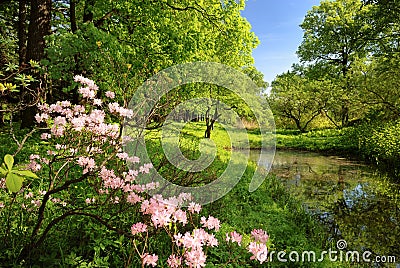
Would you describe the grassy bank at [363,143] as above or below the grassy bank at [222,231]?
above

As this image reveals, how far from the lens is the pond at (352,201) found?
5488 mm

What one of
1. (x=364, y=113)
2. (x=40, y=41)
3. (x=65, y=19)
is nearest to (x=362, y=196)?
(x=40, y=41)

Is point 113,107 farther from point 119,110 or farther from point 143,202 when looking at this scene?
point 143,202

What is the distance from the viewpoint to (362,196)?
8375 mm

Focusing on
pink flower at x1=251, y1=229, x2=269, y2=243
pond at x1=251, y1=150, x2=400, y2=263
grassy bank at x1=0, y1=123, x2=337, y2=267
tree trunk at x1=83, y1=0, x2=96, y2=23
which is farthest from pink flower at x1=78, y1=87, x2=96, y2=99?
tree trunk at x1=83, y1=0, x2=96, y2=23

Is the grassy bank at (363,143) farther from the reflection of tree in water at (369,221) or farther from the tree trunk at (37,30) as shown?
the tree trunk at (37,30)

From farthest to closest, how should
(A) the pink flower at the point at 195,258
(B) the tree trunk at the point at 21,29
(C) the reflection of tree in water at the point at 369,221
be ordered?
1. (B) the tree trunk at the point at 21,29
2. (C) the reflection of tree in water at the point at 369,221
3. (A) the pink flower at the point at 195,258

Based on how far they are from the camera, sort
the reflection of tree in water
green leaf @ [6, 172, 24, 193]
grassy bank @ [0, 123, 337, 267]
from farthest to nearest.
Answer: the reflection of tree in water, grassy bank @ [0, 123, 337, 267], green leaf @ [6, 172, 24, 193]

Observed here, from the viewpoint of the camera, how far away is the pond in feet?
18.0

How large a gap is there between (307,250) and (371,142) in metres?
13.6

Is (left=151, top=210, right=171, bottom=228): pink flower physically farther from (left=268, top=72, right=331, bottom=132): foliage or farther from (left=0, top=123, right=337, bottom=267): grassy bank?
(left=268, top=72, right=331, bottom=132): foliage

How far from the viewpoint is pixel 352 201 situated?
790cm

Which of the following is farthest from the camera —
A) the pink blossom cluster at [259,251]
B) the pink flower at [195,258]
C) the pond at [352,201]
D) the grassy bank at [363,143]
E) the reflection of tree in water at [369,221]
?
the grassy bank at [363,143]

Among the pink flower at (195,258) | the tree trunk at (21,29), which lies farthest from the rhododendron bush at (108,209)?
the tree trunk at (21,29)
